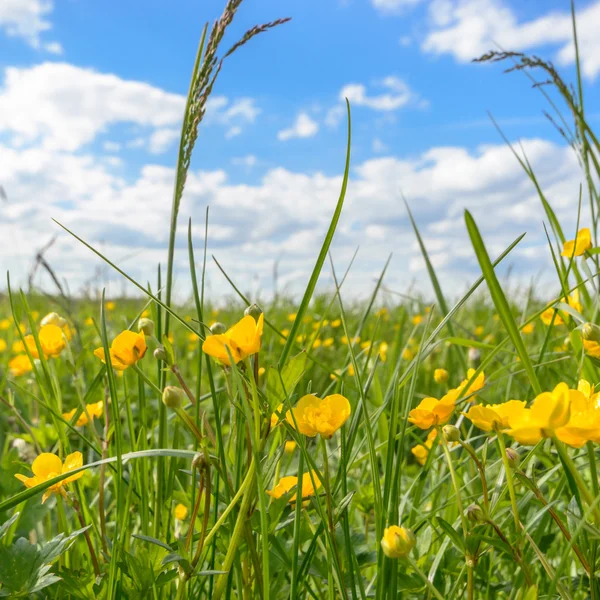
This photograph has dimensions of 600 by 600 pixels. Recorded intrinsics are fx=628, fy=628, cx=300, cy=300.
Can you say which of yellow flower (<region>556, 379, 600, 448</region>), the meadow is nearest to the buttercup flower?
the meadow

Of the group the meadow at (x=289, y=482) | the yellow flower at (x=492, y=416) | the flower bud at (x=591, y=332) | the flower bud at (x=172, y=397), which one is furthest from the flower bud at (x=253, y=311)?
the flower bud at (x=591, y=332)

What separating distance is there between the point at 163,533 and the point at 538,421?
0.53 meters

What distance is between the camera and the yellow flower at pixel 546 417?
453 mm

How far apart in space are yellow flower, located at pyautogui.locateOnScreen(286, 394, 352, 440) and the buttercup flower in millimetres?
76

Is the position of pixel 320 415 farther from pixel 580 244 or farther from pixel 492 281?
pixel 580 244

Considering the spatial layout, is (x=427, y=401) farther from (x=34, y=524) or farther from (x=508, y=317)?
(x=34, y=524)

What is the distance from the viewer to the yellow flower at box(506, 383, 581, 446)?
45 centimetres

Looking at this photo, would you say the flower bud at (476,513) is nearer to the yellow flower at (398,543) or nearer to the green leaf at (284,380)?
the yellow flower at (398,543)

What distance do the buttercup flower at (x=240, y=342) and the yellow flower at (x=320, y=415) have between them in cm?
8

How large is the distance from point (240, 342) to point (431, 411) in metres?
0.24

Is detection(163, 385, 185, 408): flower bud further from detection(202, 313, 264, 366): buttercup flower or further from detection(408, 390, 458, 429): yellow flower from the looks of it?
detection(408, 390, 458, 429): yellow flower

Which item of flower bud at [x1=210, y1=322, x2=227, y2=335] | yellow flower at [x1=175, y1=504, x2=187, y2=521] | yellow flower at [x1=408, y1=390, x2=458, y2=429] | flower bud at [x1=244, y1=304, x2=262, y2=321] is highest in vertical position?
flower bud at [x1=244, y1=304, x2=262, y2=321]

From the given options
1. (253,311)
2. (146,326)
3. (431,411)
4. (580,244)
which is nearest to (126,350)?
(146,326)

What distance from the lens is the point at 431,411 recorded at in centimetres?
69
